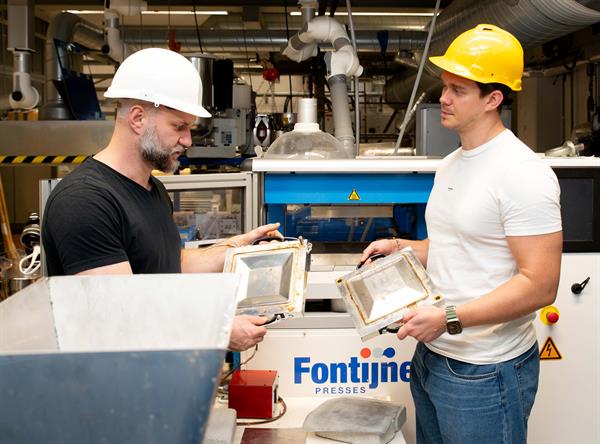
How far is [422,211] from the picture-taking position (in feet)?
8.51

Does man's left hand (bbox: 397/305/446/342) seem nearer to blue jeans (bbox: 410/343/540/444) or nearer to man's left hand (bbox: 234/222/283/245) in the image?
blue jeans (bbox: 410/343/540/444)

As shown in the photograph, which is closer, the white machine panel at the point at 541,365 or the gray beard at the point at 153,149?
the gray beard at the point at 153,149

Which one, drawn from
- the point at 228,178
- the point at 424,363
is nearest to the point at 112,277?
the point at 424,363

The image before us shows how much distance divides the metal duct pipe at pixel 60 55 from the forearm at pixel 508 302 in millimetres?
3362

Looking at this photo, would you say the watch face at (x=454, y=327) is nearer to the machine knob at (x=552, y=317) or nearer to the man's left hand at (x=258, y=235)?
the man's left hand at (x=258, y=235)

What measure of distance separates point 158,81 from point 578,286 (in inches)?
58.0

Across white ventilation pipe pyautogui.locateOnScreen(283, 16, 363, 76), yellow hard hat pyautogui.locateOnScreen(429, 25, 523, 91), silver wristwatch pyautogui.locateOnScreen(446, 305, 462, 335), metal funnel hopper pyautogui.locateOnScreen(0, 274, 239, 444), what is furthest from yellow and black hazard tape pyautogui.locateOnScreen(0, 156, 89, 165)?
metal funnel hopper pyautogui.locateOnScreen(0, 274, 239, 444)

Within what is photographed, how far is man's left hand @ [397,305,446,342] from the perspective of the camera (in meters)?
1.51

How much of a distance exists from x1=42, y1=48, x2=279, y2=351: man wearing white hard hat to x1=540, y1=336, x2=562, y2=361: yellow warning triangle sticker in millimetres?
1173

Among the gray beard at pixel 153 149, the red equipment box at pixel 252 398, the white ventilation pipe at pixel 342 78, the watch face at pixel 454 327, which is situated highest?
the white ventilation pipe at pixel 342 78

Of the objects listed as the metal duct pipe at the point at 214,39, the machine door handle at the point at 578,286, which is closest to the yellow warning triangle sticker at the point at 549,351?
the machine door handle at the point at 578,286

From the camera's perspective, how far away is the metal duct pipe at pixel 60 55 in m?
4.23

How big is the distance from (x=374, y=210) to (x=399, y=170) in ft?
1.47

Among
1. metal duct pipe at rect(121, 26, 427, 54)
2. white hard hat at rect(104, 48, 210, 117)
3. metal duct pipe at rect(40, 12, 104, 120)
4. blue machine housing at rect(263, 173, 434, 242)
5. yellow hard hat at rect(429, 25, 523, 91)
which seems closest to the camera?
white hard hat at rect(104, 48, 210, 117)
